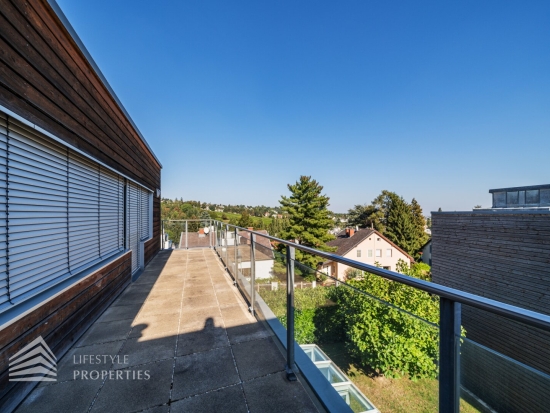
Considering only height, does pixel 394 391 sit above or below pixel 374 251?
above

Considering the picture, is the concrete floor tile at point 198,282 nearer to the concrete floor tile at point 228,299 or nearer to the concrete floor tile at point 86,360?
the concrete floor tile at point 228,299

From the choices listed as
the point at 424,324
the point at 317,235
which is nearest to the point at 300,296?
the point at 424,324

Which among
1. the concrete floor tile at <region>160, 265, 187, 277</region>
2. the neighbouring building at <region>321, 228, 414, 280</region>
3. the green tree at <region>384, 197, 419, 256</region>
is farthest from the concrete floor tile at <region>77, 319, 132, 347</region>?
the green tree at <region>384, 197, 419, 256</region>

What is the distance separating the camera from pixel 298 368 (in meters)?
1.93

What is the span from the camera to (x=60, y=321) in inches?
86.1

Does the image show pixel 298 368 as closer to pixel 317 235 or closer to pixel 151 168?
pixel 151 168

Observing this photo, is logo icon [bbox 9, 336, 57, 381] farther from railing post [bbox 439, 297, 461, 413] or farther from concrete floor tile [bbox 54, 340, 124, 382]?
railing post [bbox 439, 297, 461, 413]

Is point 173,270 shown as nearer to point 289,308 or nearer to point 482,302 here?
point 289,308

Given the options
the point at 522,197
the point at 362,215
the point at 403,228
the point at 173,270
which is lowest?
the point at 403,228

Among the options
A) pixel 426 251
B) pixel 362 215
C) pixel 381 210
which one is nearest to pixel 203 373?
pixel 426 251

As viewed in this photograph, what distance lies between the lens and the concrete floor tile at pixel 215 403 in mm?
1590

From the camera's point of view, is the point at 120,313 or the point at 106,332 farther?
the point at 120,313

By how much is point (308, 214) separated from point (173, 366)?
21811mm

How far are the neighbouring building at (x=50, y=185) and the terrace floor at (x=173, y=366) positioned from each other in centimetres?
23
